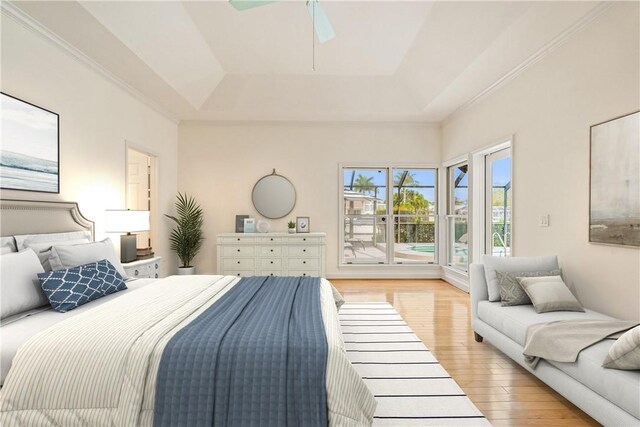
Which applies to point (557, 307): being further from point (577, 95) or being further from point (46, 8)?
point (46, 8)

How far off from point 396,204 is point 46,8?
5.06 metres

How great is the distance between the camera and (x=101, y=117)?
3.66 metres

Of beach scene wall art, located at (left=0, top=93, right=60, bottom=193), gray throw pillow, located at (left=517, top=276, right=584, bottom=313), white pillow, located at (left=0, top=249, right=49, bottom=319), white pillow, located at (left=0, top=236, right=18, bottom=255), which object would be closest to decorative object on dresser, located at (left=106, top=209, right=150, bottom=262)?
beach scene wall art, located at (left=0, top=93, right=60, bottom=193)

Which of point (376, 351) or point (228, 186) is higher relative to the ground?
point (228, 186)

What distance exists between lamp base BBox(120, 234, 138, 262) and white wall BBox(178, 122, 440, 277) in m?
2.01

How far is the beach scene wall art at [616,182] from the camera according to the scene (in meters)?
2.34

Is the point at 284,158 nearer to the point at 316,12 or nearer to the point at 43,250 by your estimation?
the point at 316,12

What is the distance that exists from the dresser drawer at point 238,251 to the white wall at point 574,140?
359 cm

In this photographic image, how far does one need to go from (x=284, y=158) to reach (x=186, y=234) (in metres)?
2.01

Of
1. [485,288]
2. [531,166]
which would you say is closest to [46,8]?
[485,288]

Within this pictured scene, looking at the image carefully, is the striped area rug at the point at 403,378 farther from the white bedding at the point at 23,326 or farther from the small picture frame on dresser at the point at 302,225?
the small picture frame on dresser at the point at 302,225

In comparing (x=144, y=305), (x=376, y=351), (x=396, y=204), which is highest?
(x=396, y=204)

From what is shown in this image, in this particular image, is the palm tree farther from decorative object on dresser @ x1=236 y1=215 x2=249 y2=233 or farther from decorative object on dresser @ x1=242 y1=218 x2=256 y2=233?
decorative object on dresser @ x1=236 y1=215 x2=249 y2=233

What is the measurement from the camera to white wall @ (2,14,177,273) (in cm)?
265
